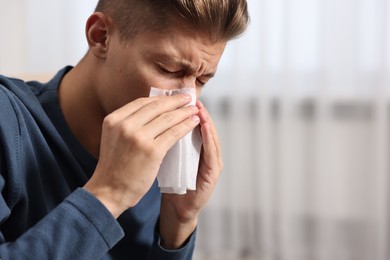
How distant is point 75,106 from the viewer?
3.44ft

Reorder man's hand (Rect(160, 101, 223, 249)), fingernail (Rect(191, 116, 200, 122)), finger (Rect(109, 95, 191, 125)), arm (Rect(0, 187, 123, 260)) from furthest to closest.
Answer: man's hand (Rect(160, 101, 223, 249)) < fingernail (Rect(191, 116, 200, 122)) < finger (Rect(109, 95, 191, 125)) < arm (Rect(0, 187, 123, 260))

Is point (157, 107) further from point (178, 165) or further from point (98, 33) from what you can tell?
point (98, 33)

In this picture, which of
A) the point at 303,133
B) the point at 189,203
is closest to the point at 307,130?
the point at 303,133

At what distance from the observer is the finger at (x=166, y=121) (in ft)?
2.67

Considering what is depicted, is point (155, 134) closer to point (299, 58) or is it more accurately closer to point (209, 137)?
point (209, 137)

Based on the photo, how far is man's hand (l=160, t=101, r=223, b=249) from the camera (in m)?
1.04

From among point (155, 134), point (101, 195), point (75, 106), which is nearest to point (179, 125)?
point (155, 134)

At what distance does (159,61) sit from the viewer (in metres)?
0.91

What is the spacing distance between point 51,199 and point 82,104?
8.9 inches

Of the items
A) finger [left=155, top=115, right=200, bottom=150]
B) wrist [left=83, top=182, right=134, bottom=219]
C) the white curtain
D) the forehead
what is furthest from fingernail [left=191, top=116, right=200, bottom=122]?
the white curtain

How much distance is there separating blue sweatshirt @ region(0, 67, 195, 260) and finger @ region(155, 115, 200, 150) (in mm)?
154

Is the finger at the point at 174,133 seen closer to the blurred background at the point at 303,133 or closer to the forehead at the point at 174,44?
the forehead at the point at 174,44

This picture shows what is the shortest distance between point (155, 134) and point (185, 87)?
0.17 metres

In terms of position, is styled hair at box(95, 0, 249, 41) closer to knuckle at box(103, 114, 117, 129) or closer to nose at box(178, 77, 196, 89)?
nose at box(178, 77, 196, 89)
